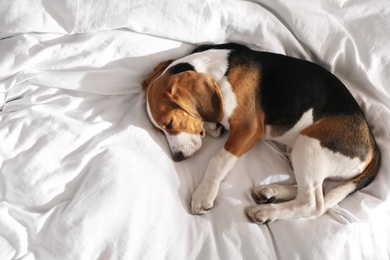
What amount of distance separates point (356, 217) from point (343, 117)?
44 cm

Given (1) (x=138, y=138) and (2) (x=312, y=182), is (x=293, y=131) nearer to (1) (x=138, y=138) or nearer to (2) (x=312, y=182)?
(2) (x=312, y=182)

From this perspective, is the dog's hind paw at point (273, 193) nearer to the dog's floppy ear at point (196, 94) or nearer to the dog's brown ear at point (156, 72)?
the dog's floppy ear at point (196, 94)

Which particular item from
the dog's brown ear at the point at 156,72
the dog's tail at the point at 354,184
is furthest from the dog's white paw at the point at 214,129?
the dog's tail at the point at 354,184

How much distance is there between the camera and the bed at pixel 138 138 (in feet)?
4.99

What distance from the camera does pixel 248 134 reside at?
180 cm

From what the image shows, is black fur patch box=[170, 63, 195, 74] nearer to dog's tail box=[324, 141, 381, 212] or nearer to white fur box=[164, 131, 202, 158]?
white fur box=[164, 131, 202, 158]

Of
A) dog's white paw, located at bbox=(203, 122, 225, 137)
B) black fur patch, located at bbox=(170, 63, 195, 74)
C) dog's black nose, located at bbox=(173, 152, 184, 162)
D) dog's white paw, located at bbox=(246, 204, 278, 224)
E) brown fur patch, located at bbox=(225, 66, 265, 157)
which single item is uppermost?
black fur patch, located at bbox=(170, 63, 195, 74)

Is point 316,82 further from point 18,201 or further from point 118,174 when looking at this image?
point 18,201

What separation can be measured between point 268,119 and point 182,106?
42cm

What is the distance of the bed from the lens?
59.9 inches

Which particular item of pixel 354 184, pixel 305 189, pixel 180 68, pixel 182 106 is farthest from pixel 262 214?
pixel 180 68

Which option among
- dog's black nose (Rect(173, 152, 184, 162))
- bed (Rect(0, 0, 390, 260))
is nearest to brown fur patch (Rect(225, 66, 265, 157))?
bed (Rect(0, 0, 390, 260))

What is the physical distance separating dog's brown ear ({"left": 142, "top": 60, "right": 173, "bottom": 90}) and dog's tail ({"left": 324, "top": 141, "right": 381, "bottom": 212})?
970 millimetres

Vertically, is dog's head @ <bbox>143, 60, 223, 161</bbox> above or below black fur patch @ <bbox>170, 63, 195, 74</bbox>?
below
